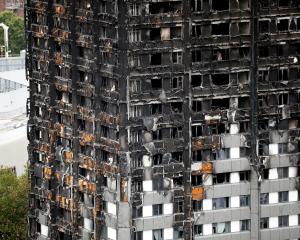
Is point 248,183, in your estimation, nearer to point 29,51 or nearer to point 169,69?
point 169,69

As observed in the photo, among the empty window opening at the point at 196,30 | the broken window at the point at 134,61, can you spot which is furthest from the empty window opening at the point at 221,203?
the empty window opening at the point at 196,30

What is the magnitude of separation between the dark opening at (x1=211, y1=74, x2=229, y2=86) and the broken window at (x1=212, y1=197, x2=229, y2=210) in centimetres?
1139

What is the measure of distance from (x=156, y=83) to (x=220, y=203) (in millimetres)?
13925

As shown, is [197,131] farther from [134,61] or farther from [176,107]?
[134,61]

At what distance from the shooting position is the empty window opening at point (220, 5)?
518 feet

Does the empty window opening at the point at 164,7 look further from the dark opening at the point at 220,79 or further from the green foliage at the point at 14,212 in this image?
the green foliage at the point at 14,212

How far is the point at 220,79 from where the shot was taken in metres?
160

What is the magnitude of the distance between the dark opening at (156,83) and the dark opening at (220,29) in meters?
6.74

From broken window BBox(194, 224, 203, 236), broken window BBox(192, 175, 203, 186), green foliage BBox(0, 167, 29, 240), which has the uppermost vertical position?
broken window BBox(192, 175, 203, 186)

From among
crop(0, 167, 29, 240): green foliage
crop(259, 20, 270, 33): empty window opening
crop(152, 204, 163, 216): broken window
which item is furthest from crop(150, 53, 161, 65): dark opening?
crop(0, 167, 29, 240): green foliage

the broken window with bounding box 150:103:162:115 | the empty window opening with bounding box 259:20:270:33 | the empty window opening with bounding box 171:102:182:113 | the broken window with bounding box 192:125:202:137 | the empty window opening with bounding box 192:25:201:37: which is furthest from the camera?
the broken window with bounding box 192:125:202:137

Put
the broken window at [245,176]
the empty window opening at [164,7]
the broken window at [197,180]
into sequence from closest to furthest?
the empty window opening at [164,7] → the broken window at [197,180] → the broken window at [245,176]

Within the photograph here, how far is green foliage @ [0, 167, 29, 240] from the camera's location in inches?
7495

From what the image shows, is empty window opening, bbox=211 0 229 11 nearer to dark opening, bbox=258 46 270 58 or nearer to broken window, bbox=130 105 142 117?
dark opening, bbox=258 46 270 58
